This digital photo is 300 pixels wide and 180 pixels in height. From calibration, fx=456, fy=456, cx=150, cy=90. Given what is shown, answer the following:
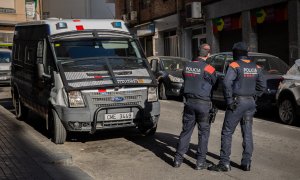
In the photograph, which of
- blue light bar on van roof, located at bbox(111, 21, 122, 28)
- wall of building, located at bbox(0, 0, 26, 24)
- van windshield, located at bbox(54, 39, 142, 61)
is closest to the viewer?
van windshield, located at bbox(54, 39, 142, 61)

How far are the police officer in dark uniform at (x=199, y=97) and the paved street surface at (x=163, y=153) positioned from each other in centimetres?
43

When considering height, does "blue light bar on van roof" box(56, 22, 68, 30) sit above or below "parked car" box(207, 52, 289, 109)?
above

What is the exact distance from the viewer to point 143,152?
768 cm

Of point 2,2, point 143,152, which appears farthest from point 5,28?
point 143,152

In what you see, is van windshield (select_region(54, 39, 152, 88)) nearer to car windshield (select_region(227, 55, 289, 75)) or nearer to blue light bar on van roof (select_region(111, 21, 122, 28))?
blue light bar on van roof (select_region(111, 21, 122, 28))

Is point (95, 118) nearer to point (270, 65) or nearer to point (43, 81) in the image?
point (43, 81)

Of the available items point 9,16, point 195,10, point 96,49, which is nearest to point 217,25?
point 195,10

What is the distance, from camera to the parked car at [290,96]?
9.94 meters

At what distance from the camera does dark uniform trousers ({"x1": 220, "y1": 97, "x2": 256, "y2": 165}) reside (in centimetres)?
615

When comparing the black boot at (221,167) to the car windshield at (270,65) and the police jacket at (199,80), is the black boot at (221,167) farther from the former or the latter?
the car windshield at (270,65)

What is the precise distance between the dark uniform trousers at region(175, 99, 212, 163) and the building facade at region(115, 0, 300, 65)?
12322 millimetres

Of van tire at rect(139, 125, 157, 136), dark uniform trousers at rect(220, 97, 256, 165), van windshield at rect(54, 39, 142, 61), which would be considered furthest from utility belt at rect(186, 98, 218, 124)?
van windshield at rect(54, 39, 142, 61)

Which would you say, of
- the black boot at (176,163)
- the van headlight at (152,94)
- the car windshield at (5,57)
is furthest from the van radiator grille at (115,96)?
the car windshield at (5,57)

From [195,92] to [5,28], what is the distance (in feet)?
130
